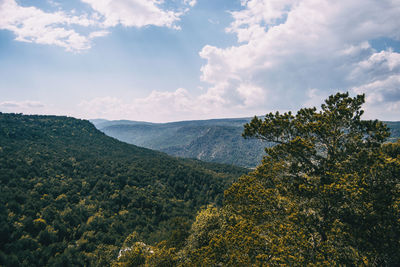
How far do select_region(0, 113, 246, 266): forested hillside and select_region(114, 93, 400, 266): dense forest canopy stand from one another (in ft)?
106

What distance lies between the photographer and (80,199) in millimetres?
64688

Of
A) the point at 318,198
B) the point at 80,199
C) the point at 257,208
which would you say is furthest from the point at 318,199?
the point at 80,199

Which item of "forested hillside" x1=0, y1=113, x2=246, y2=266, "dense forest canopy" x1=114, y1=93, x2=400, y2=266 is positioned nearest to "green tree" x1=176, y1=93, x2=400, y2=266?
"dense forest canopy" x1=114, y1=93, x2=400, y2=266

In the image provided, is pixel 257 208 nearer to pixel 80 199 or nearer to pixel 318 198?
pixel 318 198

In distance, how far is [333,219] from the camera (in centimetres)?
1076

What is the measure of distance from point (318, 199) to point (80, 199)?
73.7 meters

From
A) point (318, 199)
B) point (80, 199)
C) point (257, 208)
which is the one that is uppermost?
point (318, 199)

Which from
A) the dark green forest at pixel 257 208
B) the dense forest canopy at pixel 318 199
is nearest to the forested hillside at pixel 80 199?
the dark green forest at pixel 257 208

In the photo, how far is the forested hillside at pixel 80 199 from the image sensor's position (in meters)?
43.7

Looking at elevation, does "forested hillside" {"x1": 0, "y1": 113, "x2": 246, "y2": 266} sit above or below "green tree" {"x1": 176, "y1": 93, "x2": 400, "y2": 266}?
below

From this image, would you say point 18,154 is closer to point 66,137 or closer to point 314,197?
point 66,137

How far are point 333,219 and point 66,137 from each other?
14649 centimetres

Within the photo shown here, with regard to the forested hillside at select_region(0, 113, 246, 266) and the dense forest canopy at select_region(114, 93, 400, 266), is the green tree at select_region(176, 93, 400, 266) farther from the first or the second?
the forested hillside at select_region(0, 113, 246, 266)

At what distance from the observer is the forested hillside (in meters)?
43.7
